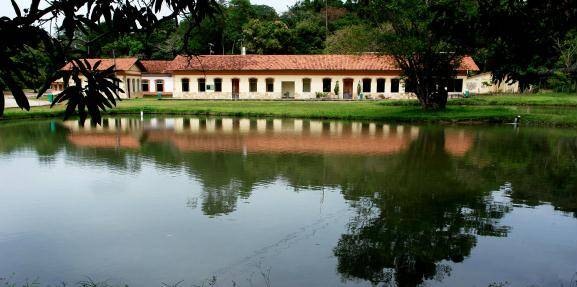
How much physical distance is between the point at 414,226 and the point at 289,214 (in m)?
1.84

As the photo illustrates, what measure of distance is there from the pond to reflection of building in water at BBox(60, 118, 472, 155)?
22cm

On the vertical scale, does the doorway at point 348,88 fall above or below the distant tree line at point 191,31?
below

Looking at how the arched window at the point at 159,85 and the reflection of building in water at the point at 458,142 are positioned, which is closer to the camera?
the reflection of building in water at the point at 458,142

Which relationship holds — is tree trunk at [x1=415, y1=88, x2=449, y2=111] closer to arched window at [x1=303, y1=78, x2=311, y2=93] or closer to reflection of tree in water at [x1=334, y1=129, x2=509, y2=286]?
arched window at [x1=303, y1=78, x2=311, y2=93]

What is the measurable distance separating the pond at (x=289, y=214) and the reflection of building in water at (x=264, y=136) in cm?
22

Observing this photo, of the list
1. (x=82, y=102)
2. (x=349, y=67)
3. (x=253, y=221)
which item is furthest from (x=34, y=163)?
(x=349, y=67)

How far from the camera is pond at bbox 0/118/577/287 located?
222 inches

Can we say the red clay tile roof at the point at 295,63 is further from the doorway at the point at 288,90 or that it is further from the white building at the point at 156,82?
the white building at the point at 156,82

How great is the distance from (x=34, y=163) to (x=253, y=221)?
7112 millimetres

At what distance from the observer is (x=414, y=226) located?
7191 mm

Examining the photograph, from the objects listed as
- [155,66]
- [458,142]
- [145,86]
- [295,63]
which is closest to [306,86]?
[295,63]

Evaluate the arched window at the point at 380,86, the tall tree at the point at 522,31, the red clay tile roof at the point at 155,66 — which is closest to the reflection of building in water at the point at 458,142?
the tall tree at the point at 522,31

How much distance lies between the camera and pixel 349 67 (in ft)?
119

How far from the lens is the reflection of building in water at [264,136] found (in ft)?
47.9
